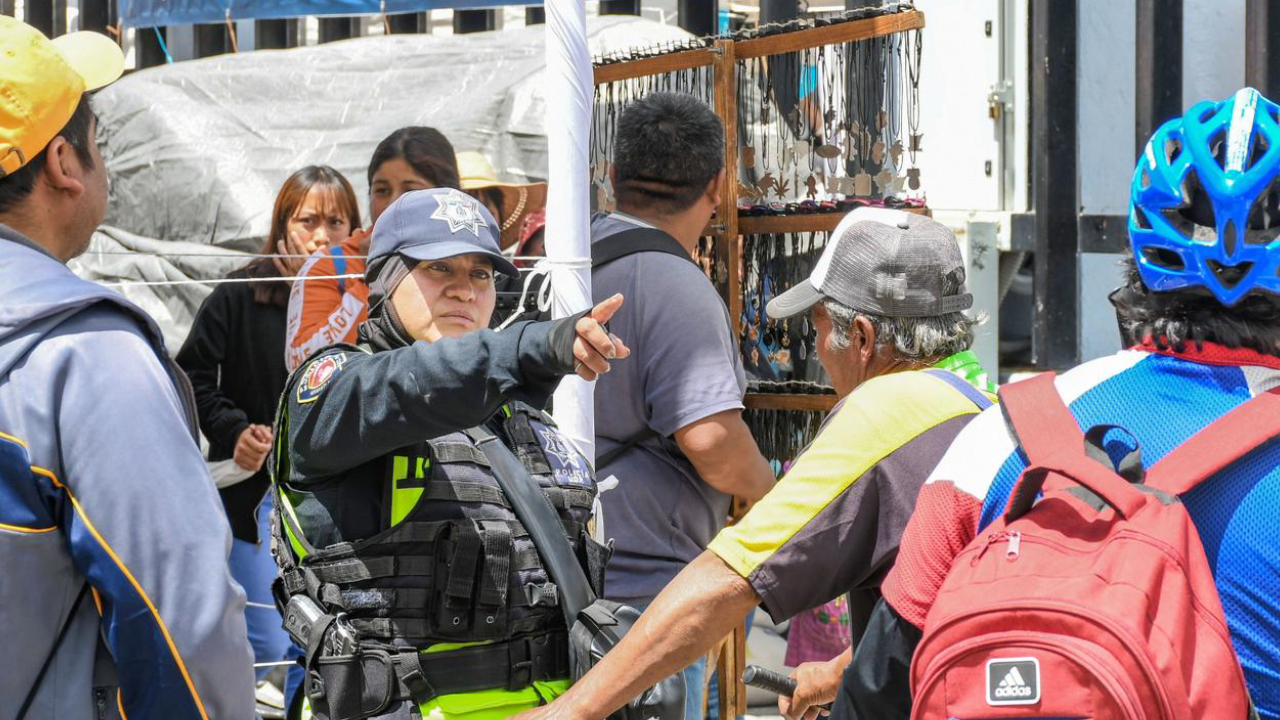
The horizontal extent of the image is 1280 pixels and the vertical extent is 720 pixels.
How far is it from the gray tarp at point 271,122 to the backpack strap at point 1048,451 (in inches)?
157

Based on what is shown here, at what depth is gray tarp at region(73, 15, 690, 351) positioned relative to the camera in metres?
5.67

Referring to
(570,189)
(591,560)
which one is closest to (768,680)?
(591,560)

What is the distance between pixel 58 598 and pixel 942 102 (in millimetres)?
4148

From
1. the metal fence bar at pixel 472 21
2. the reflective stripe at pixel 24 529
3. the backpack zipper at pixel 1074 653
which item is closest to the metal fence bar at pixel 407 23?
the metal fence bar at pixel 472 21

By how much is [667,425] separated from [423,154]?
59.7 inches

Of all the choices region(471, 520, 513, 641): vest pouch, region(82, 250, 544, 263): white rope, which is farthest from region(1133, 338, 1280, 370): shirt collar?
region(82, 250, 544, 263): white rope

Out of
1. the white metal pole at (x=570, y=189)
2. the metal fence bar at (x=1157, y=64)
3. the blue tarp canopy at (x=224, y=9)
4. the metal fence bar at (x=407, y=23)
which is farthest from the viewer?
the metal fence bar at (x=407, y=23)

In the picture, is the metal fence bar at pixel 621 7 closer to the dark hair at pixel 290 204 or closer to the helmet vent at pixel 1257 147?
the dark hair at pixel 290 204

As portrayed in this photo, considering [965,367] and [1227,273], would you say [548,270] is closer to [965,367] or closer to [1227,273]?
[965,367]

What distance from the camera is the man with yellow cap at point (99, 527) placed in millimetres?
1787

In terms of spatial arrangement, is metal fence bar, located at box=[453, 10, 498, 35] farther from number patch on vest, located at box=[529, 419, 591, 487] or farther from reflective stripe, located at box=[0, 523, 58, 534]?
reflective stripe, located at box=[0, 523, 58, 534]

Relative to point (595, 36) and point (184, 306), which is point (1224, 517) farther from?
point (595, 36)

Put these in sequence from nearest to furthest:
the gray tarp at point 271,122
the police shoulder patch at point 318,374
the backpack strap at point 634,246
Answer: the police shoulder patch at point 318,374 → the backpack strap at point 634,246 → the gray tarp at point 271,122

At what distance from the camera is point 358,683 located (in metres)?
2.36
